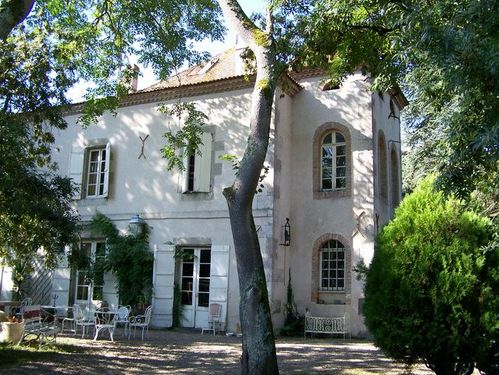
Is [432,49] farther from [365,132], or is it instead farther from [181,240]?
[181,240]

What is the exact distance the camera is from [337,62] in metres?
8.95

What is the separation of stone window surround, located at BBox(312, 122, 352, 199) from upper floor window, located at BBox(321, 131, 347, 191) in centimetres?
11

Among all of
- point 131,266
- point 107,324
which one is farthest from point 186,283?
point 107,324

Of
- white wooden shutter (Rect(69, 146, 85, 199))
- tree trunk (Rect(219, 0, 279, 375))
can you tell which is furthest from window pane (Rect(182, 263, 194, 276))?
tree trunk (Rect(219, 0, 279, 375))

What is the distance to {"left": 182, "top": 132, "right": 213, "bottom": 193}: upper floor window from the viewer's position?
48.1 feet

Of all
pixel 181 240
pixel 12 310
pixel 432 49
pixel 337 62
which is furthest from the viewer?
pixel 181 240

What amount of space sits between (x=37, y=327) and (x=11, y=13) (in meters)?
5.31

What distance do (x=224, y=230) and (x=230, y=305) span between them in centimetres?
195

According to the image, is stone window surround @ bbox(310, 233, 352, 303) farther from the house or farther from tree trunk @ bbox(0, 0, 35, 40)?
tree trunk @ bbox(0, 0, 35, 40)

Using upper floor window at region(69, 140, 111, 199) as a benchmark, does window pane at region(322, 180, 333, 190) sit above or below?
below

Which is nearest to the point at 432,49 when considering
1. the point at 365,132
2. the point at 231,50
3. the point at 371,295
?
the point at 371,295

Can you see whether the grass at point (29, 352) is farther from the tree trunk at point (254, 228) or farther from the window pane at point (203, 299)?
the window pane at point (203, 299)

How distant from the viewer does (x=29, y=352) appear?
877 cm

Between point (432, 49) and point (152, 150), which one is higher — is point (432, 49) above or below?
below
